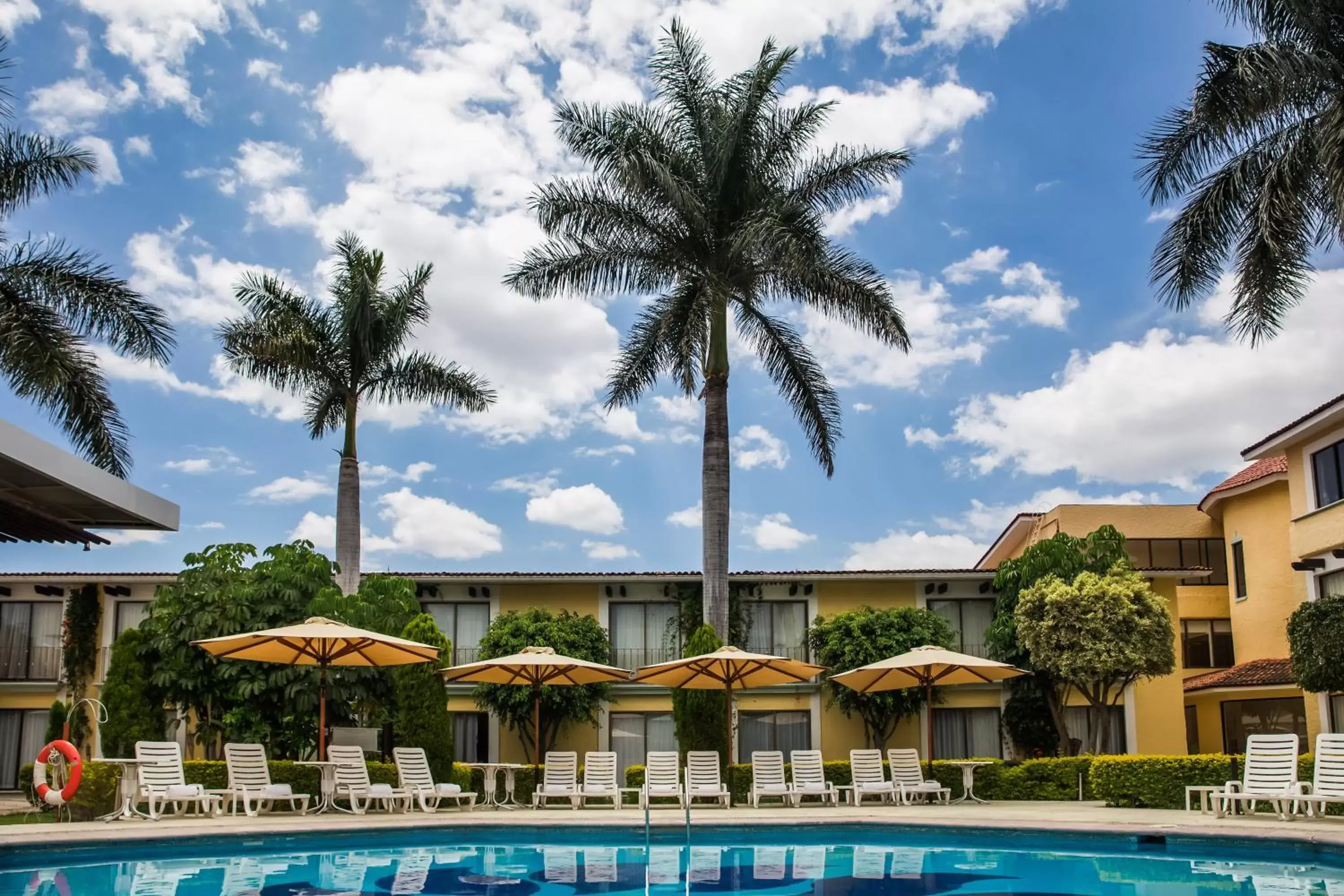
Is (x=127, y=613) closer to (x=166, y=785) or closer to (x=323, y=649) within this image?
(x=323, y=649)

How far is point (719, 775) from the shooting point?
2125cm

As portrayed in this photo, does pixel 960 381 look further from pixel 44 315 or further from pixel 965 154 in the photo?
pixel 44 315

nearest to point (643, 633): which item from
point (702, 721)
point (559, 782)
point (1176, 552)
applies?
point (702, 721)

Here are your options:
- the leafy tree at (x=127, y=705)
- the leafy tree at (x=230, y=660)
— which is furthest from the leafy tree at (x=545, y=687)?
the leafy tree at (x=127, y=705)

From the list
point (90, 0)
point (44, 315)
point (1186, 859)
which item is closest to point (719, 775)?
point (1186, 859)

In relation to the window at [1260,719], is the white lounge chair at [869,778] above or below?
below

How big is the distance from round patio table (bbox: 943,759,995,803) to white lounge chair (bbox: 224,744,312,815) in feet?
35.3

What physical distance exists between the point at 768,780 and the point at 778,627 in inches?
407

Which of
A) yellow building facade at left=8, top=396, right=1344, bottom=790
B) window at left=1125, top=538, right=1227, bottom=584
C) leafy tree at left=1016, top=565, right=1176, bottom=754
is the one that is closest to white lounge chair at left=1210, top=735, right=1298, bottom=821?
leafy tree at left=1016, top=565, right=1176, bottom=754

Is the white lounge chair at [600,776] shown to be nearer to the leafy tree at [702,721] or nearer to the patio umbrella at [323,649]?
the leafy tree at [702,721]

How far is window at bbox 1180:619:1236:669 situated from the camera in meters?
35.9

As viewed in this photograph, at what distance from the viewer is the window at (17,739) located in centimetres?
3080

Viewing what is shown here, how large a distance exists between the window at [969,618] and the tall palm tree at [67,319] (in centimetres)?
1894

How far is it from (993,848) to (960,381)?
569 inches
